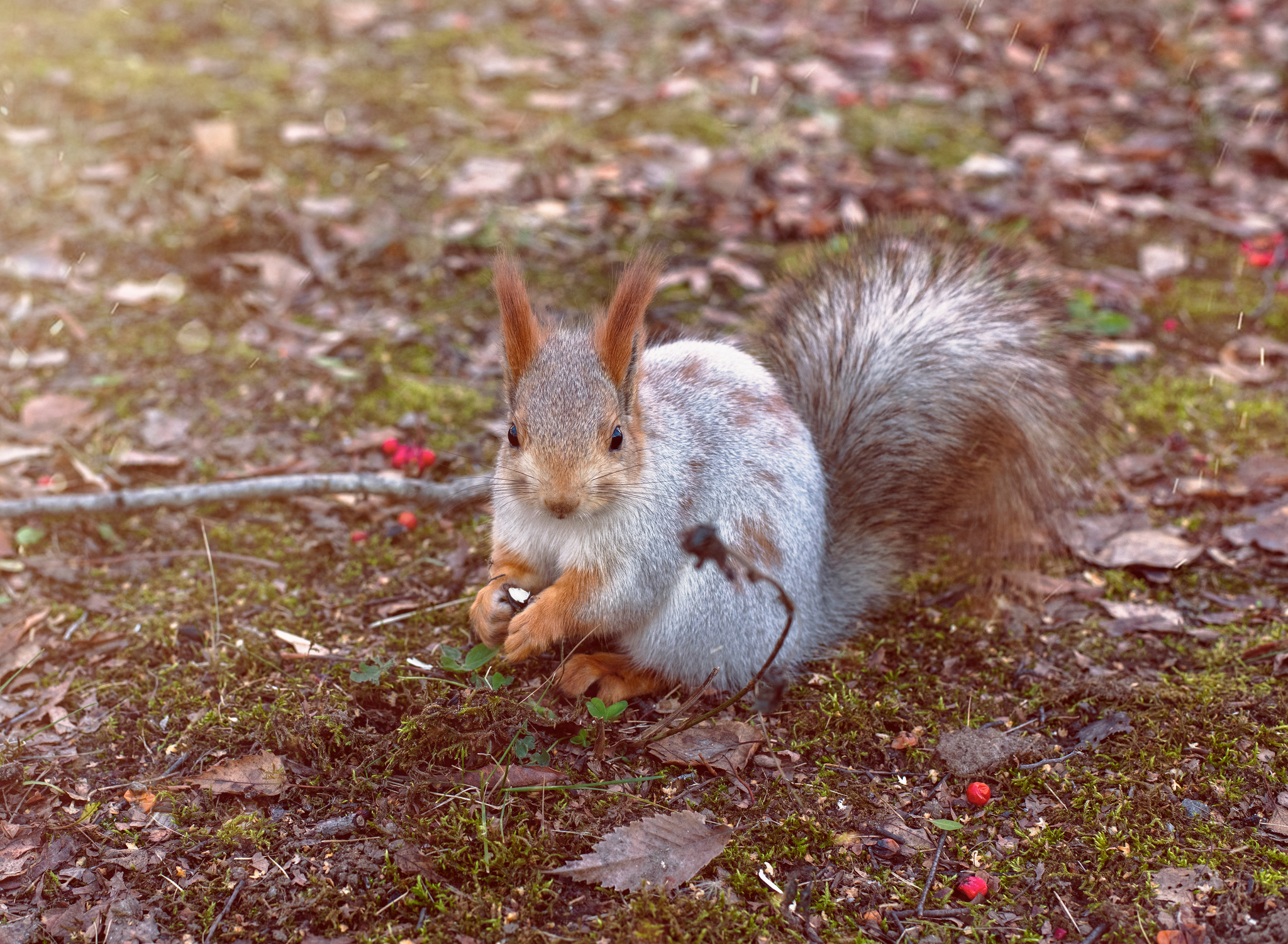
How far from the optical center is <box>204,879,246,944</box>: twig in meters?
1.80

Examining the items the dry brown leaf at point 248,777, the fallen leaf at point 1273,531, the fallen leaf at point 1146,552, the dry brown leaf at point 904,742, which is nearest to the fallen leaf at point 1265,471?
the fallen leaf at point 1273,531

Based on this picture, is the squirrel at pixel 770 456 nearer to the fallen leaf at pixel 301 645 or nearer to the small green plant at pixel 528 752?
the small green plant at pixel 528 752

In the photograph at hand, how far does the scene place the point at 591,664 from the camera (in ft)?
7.91

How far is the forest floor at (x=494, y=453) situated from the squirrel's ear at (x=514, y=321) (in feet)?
2.14

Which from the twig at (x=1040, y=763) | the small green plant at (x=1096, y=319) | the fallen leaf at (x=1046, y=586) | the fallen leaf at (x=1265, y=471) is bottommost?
the twig at (x=1040, y=763)

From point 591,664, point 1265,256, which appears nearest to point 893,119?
point 1265,256

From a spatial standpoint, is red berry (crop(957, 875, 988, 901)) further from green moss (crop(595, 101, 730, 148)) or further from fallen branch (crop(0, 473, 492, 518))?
green moss (crop(595, 101, 730, 148))

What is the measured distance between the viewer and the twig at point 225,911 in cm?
180

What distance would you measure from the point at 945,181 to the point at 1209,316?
51.9 inches

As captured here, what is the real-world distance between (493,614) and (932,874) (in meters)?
1.02

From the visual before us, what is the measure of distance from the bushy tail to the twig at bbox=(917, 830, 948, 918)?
61 centimetres

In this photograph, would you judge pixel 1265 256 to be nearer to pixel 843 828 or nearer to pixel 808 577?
pixel 808 577

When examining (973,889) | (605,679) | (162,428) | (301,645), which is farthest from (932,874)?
(162,428)

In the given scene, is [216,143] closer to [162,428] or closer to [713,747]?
[162,428]
